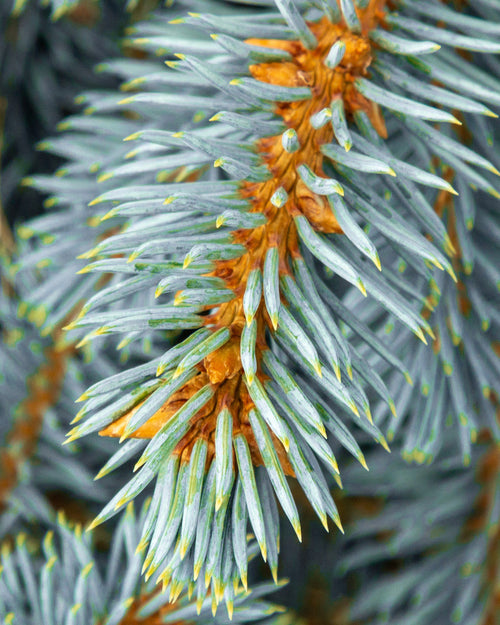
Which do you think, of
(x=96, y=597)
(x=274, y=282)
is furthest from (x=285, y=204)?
(x=96, y=597)

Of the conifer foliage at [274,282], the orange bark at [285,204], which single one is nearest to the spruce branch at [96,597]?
the conifer foliage at [274,282]

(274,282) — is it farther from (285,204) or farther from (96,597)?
(96,597)

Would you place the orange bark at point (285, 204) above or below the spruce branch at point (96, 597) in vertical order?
above

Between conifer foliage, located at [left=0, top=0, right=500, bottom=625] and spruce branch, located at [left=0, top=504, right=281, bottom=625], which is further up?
conifer foliage, located at [left=0, top=0, right=500, bottom=625]

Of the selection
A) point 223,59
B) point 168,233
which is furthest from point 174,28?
point 168,233

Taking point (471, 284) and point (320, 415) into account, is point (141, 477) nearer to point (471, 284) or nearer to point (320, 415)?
point (320, 415)

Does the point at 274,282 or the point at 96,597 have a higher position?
the point at 274,282

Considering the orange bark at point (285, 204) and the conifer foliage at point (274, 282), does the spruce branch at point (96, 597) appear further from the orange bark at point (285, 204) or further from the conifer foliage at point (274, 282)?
the orange bark at point (285, 204)

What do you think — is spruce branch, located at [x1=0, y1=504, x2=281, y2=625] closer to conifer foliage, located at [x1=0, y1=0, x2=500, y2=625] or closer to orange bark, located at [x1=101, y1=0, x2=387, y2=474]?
conifer foliage, located at [x1=0, y1=0, x2=500, y2=625]

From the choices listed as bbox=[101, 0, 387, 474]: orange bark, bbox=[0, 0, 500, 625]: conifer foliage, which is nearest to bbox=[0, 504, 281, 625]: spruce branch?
bbox=[0, 0, 500, 625]: conifer foliage
